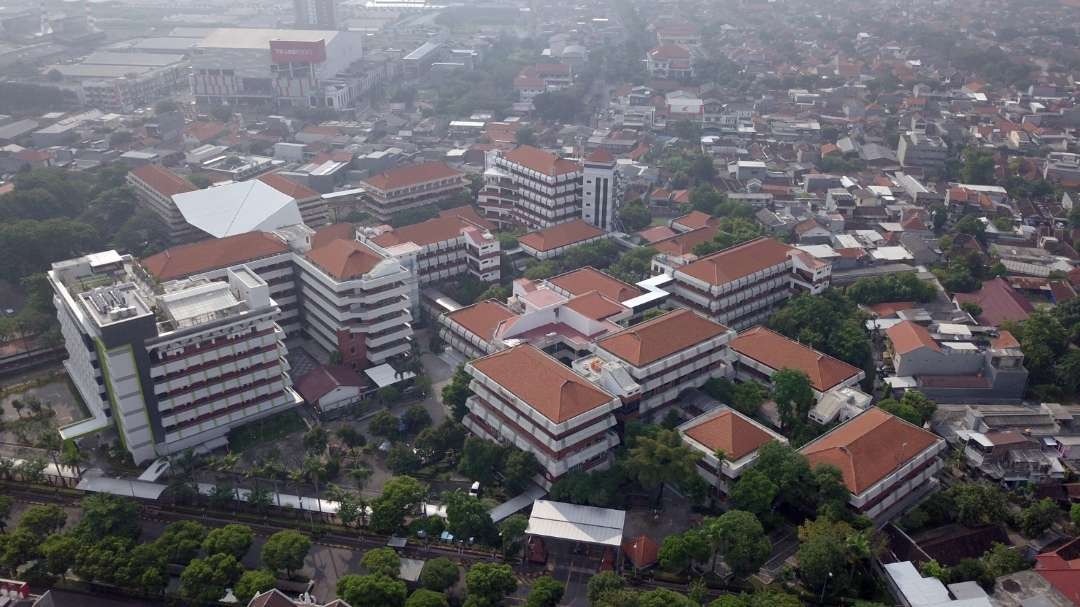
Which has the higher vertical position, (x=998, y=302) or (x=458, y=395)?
(x=458, y=395)

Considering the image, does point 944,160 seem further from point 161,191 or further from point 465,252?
point 161,191

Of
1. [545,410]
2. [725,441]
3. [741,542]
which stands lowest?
[741,542]

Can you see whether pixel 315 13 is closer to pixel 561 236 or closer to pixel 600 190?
pixel 600 190

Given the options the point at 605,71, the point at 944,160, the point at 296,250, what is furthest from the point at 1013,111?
the point at 296,250

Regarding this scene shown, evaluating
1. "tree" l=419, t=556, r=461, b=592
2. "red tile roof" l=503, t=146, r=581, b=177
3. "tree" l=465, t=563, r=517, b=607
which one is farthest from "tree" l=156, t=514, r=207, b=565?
"red tile roof" l=503, t=146, r=581, b=177

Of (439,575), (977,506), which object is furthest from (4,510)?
(977,506)

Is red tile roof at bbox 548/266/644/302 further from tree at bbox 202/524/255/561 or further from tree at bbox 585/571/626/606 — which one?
tree at bbox 202/524/255/561
